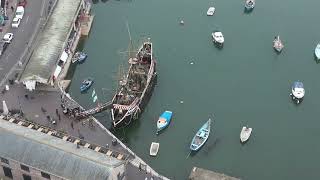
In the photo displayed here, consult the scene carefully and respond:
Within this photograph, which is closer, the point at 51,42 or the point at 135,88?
the point at 135,88

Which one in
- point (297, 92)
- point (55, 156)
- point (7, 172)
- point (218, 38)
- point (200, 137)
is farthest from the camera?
point (218, 38)

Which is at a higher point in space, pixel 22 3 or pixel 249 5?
pixel 249 5

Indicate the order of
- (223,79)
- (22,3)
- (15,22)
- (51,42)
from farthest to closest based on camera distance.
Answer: (22,3) → (15,22) → (51,42) → (223,79)

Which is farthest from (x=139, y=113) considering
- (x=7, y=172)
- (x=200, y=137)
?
(x=7, y=172)

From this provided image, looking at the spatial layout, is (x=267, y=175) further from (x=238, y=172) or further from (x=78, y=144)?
(x=78, y=144)

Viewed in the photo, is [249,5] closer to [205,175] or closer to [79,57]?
[79,57]

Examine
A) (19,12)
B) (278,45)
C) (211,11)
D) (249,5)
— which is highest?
(249,5)

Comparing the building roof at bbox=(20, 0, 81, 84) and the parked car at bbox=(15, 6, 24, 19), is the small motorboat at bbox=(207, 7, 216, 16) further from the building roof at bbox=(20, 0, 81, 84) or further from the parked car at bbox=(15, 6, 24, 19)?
the parked car at bbox=(15, 6, 24, 19)
